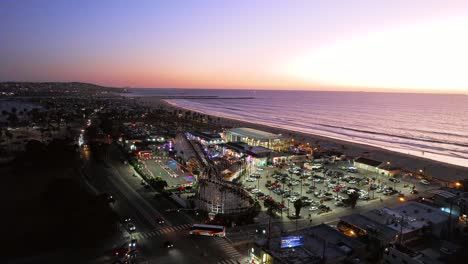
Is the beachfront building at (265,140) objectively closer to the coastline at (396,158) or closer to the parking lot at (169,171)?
the coastline at (396,158)

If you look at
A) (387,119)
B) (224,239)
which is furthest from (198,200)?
(387,119)

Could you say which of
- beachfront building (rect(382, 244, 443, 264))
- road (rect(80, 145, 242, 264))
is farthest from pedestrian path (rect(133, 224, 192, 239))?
beachfront building (rect(382, 244, 443, 264))

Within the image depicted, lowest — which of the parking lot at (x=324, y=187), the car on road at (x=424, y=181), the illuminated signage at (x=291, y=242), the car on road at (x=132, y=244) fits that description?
the parking lot at (x=324, y=187)

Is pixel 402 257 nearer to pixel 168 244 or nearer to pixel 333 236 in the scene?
pixel 333 236

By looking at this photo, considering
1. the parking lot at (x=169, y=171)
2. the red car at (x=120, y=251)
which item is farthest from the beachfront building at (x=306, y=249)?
the parking lot at (x=169, y=171)

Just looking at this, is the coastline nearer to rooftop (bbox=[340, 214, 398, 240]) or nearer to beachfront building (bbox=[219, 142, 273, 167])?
beachfront building (bbox=[219, 142, 273, 167])

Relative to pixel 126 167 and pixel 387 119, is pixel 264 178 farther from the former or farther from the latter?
pixel 387 119

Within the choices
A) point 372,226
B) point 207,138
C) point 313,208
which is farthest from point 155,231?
point 207,138
